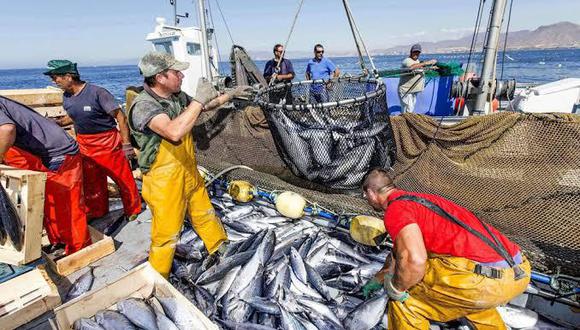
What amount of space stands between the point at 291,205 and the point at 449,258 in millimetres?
2547

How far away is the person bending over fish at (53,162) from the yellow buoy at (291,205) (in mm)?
2521

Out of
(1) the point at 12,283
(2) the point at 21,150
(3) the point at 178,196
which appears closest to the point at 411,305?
(3) the point at 178,196

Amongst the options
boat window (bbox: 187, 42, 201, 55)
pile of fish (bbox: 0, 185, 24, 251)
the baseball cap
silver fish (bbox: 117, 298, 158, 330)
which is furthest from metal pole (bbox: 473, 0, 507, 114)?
boat window (bbox: 187, 42, 201, 55)

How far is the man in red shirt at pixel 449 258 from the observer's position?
2.18 m

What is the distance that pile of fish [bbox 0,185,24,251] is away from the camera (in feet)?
9.68

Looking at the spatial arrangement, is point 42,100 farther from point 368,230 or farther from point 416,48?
point 416,48

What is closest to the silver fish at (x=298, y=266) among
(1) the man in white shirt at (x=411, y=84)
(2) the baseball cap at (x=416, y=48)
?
(1) the man in white shirt at (x=411, y=84)

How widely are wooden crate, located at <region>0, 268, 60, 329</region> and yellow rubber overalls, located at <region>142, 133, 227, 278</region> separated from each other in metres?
1.02

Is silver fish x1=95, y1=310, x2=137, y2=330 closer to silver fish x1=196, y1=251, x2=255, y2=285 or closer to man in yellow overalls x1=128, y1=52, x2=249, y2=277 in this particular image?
man in yellow overalls x1=128, y1=52, x2=249, y2=277

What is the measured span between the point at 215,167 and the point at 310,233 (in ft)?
9.03

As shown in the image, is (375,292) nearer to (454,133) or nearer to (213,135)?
(454,133)

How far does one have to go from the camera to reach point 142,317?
271 cm

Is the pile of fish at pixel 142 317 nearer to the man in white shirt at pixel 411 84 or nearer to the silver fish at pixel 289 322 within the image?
the silver fish at pixel 289 322

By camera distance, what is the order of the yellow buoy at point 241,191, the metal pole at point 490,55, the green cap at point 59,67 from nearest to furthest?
the green cap at point 59,67 < the metal pole at point 490,55 < the yellow buoy at point 241,191
